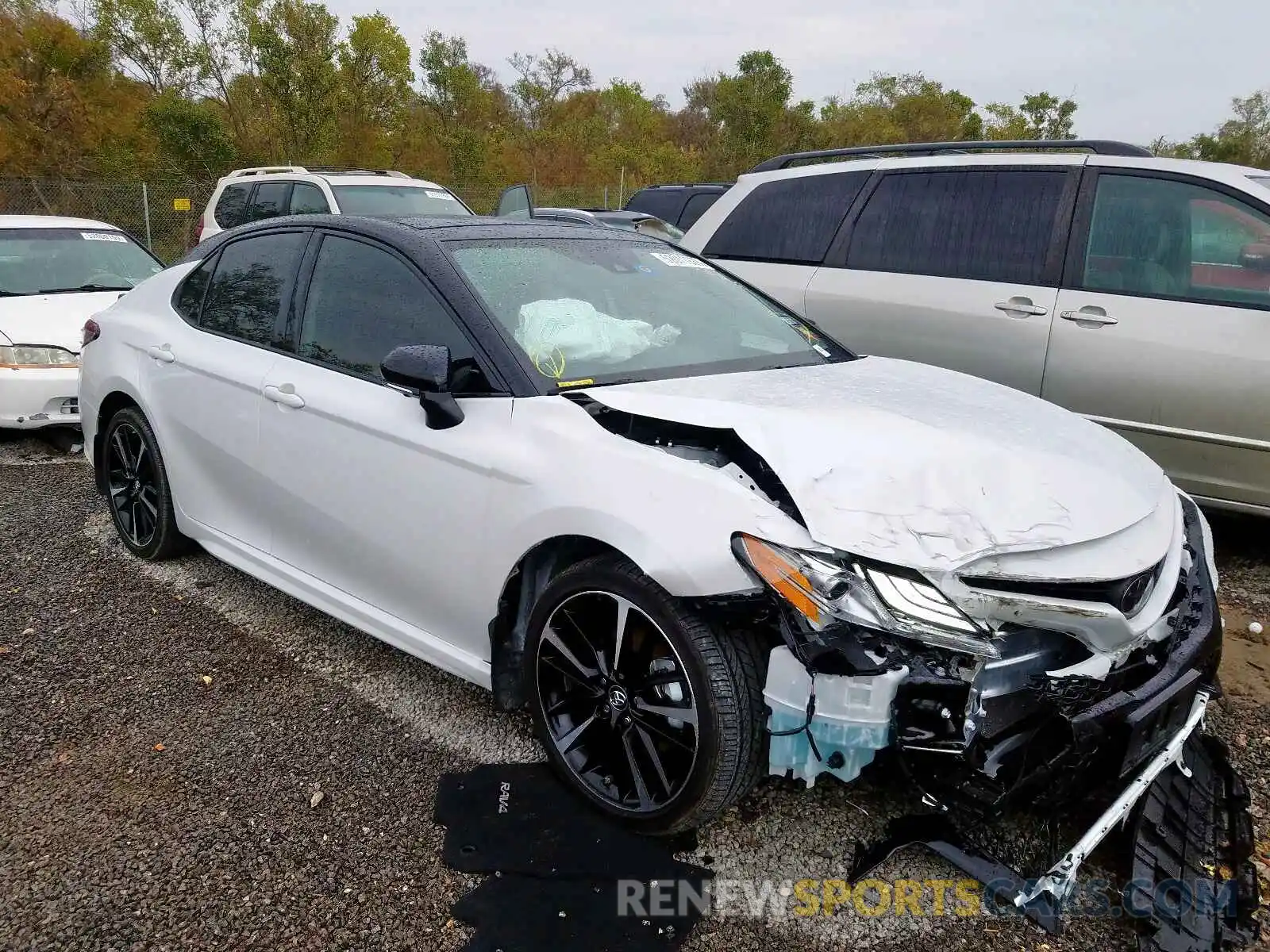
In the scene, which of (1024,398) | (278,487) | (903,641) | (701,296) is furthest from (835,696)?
(278,487)

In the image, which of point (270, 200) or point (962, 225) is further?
point (270, 200)

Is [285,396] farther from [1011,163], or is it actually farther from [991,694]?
[1011,163]

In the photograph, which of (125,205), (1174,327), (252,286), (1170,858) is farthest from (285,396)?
(125,205)

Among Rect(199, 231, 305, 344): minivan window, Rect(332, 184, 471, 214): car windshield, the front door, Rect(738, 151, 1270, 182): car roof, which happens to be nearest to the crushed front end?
the front door

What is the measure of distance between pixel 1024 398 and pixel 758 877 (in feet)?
5.72

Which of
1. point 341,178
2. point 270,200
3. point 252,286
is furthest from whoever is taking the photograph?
point 270,200

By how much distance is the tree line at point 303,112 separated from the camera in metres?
19.0

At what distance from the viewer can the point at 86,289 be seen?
6871mm

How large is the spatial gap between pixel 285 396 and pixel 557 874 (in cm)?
186

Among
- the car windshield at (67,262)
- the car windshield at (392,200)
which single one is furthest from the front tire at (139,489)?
the car windshield at (392,200)

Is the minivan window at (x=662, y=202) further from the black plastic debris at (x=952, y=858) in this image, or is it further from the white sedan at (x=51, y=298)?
the black plastic debris at (x=952, y=858)

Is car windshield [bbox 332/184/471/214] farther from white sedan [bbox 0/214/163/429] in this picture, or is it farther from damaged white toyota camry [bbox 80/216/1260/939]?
damaged white toyota camry [bbox 80/216/1260/939]

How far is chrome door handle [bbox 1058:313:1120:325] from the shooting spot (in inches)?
165

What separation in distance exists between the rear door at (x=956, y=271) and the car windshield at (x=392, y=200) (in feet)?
16.8
